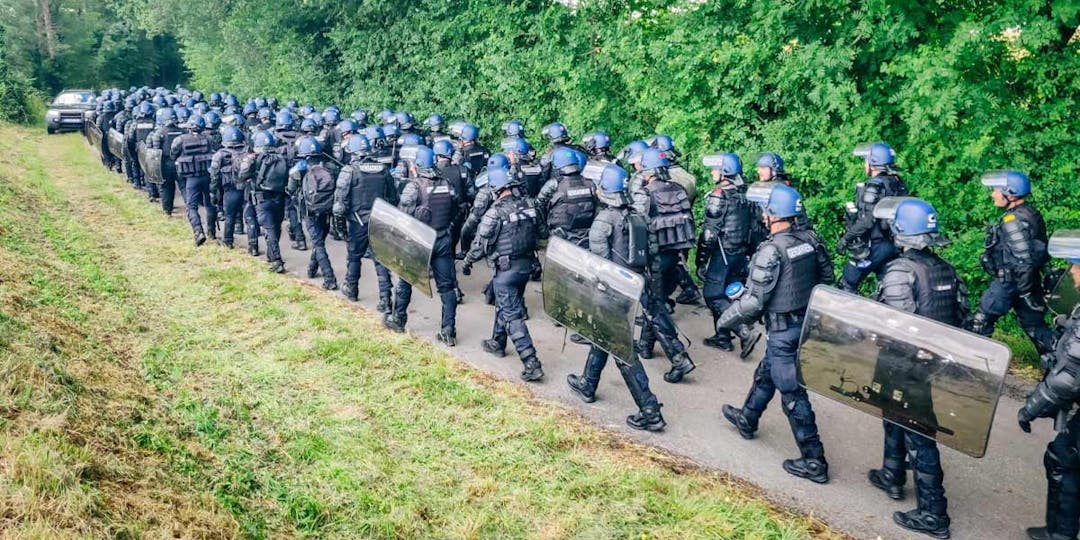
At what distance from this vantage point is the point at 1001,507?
→ 16.2 feet

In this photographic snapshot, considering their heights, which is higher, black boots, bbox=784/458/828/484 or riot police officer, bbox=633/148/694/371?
riot police officer, bbox=633/148/694/371

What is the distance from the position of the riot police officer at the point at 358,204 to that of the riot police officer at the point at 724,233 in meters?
3.69

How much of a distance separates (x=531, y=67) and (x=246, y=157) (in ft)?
18.4

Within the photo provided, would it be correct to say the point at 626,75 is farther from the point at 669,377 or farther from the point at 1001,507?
the point at 1001,507

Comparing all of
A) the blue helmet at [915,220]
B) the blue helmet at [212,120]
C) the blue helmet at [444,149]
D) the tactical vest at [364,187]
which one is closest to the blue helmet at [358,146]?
the tactical vest at [364,187]

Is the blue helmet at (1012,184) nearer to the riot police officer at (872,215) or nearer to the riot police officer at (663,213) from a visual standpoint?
the riot police officer at (872,215)

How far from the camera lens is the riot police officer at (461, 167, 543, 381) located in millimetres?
6914

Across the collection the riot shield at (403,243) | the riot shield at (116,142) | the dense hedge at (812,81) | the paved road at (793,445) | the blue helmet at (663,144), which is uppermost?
the dense hedge at (812,81)

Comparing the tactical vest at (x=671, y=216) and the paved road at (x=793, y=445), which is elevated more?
the tactical vest at (x=671, y=216)

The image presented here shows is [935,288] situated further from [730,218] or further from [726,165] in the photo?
[726,165]

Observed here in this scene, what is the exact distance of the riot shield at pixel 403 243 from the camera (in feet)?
23.6

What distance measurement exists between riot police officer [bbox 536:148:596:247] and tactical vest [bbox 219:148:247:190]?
5.06 metres

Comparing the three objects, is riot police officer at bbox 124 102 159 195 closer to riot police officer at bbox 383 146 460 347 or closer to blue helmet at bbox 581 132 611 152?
riot police officer at bbox 383 146 460 347

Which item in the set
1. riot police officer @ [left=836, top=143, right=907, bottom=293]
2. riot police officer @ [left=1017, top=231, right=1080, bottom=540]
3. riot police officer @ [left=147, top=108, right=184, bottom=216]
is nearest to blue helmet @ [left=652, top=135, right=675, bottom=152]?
riot police officer @ [left=836, top=143, right=907, bottom=293]
